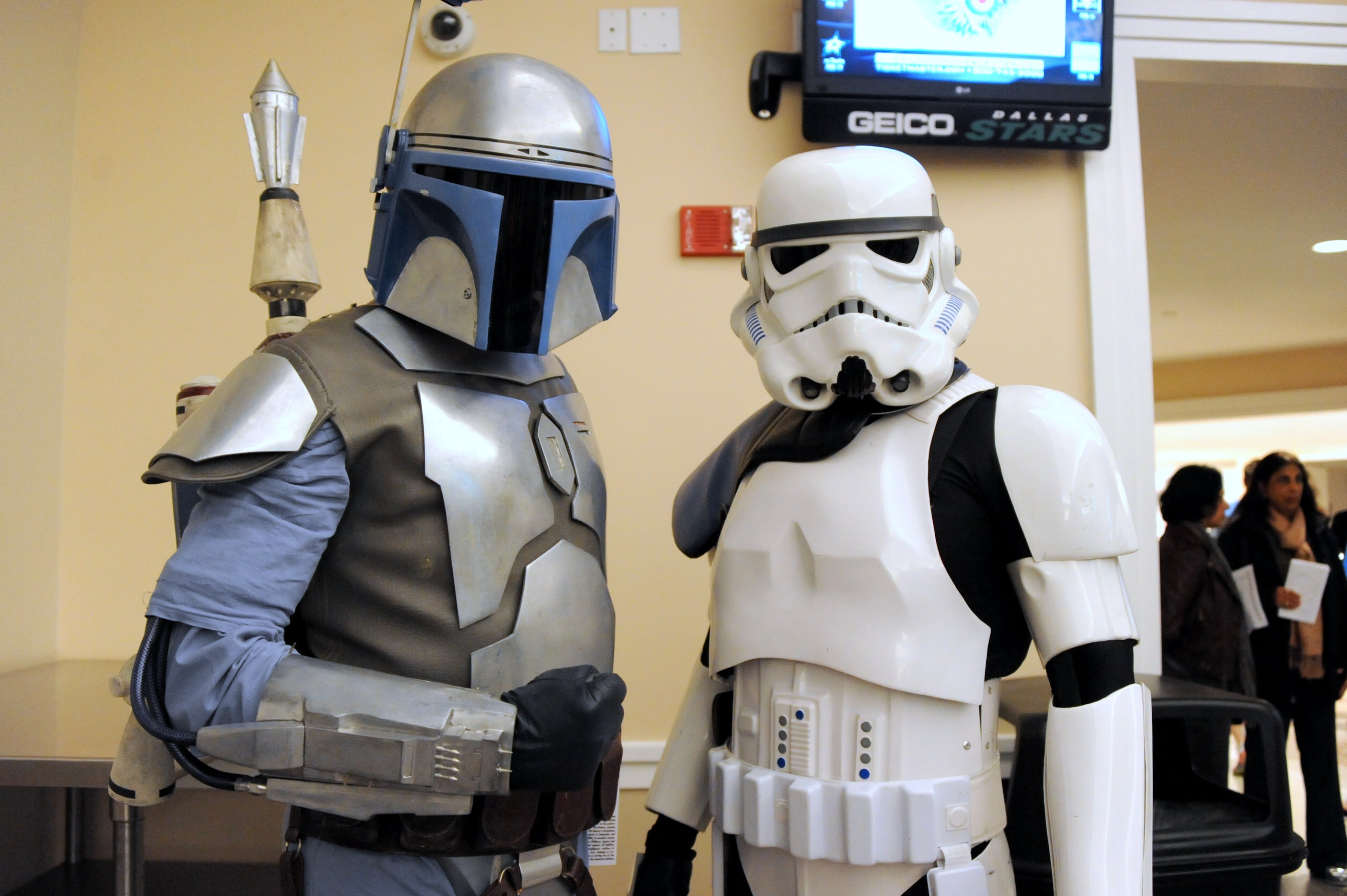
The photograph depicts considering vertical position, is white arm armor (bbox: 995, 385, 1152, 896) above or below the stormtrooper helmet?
below

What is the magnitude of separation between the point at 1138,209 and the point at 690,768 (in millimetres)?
1830

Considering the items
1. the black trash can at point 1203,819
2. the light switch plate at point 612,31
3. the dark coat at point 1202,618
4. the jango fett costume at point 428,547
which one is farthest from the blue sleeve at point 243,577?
the dark coat at point 1202,618

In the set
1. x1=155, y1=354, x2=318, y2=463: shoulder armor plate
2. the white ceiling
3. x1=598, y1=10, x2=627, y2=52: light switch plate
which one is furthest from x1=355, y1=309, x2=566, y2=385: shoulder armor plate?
the white ceiling

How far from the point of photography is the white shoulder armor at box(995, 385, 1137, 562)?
1165 millimetres

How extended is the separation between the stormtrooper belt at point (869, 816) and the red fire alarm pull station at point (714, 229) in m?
1.41

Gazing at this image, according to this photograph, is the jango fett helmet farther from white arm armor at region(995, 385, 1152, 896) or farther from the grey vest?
white arm armor at region(995, 385, 1152, 896)

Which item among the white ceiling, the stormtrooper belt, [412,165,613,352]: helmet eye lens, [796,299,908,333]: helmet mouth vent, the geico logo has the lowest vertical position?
the stormtrooper belt

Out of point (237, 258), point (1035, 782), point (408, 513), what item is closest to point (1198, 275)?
point (1035, 782)

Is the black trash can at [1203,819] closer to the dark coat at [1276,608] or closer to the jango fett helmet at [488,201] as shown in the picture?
the jango fett helmet at [488,201]

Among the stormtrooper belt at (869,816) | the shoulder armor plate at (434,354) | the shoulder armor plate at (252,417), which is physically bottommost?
the stormtrooper belt at (869,816)

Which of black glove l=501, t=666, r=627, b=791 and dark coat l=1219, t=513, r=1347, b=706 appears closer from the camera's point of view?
black glove l=501, t=666, r=627, b=791

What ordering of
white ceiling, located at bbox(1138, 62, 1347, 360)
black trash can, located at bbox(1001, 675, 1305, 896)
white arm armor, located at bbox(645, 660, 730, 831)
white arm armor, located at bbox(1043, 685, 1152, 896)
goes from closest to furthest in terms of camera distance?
white arm armor, located at bbox(1043, 685, 1152, 896), white arm armor, located at bbox(645, 660, 730, 831), black trash can, located at bbox(1001, 675, 1305, 896), white ceiling, located at bbox(1138, 62, 1347, 360)

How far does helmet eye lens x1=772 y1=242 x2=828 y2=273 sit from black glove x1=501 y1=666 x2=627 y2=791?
595 millimetres

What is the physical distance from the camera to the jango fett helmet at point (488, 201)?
121cm
